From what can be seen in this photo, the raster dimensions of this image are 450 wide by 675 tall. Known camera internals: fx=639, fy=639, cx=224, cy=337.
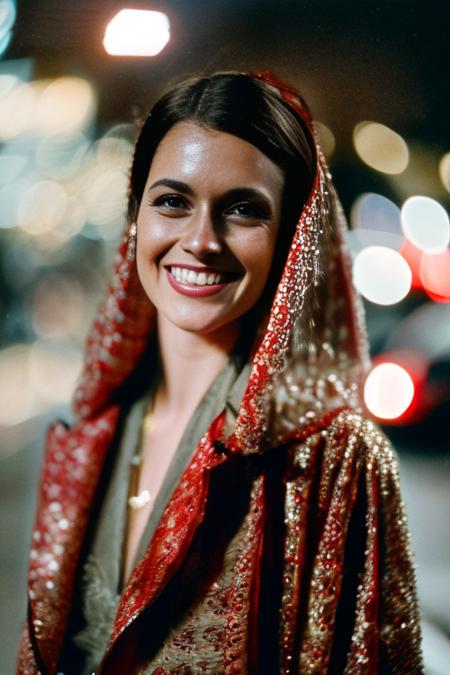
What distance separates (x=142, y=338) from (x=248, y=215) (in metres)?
0.27

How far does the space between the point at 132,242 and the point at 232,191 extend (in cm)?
18

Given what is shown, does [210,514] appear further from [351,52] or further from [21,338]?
[351,52]

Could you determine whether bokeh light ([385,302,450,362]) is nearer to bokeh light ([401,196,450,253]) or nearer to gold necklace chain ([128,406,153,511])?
bokeh light ([401,196,450,253])

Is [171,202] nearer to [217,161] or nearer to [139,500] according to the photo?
[217,161]

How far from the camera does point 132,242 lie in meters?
0.86

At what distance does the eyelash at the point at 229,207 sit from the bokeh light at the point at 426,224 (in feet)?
1.10

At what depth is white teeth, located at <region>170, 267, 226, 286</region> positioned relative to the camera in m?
0.77

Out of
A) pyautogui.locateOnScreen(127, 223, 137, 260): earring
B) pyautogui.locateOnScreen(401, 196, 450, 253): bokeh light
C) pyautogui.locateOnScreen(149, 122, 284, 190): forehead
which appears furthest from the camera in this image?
pyautogui.locateOnScreen(401, 196, 450, 253): bokeh light

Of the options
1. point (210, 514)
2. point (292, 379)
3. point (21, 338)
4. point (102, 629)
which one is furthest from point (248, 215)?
point (102, 629)

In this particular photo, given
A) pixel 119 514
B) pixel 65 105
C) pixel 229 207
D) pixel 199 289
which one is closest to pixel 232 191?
pixel 229 207

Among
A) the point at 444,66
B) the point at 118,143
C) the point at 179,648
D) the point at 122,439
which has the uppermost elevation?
the point at 444,66

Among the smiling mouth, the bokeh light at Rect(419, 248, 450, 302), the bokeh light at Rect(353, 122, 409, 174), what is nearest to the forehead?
the smiling mouth

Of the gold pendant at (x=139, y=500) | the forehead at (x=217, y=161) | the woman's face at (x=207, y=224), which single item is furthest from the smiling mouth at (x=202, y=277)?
Answer: the gold pendant at (x=139, y=500)

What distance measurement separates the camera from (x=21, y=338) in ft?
3.39
